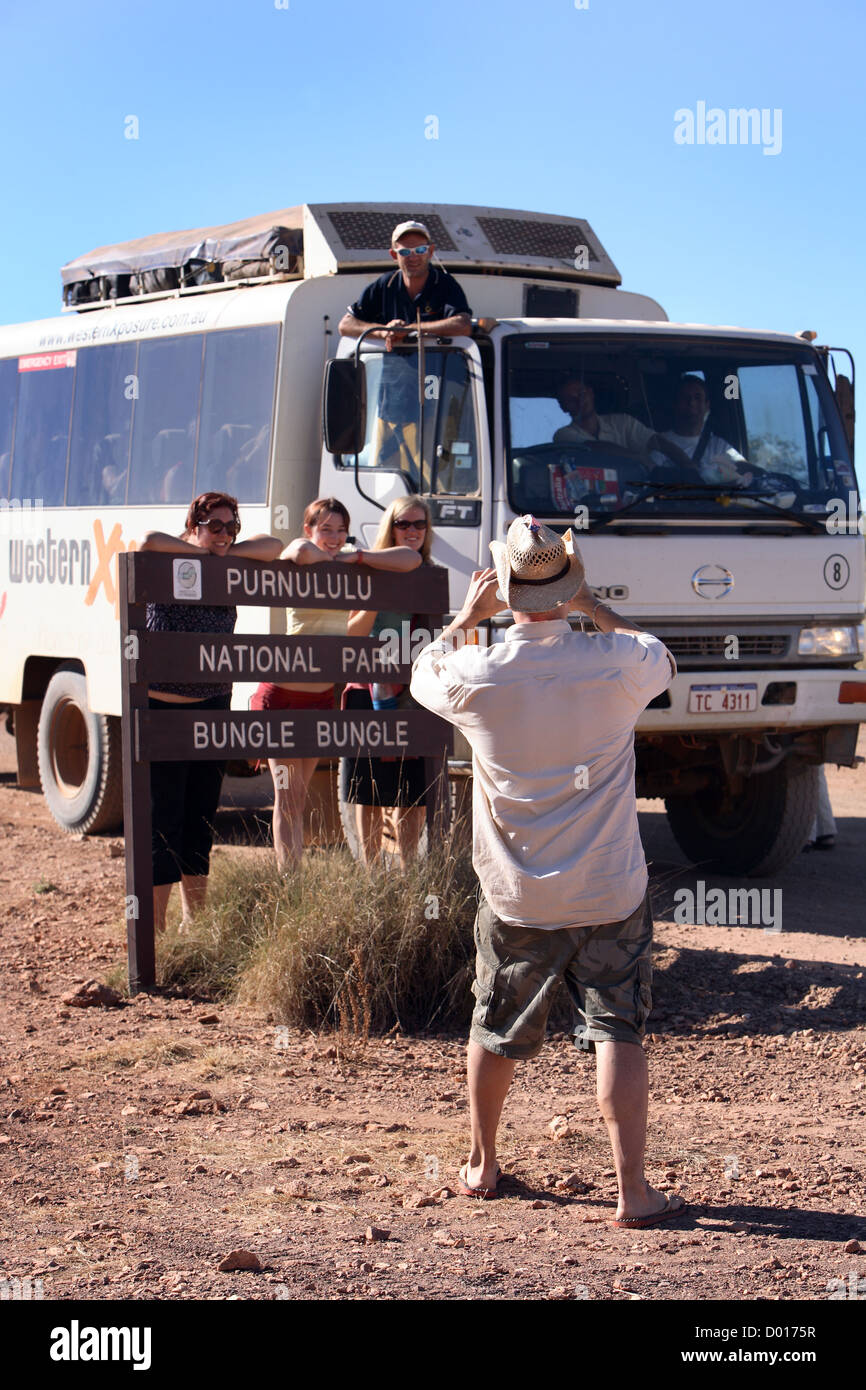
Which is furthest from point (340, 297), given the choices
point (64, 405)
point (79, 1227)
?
point (79, 1227)

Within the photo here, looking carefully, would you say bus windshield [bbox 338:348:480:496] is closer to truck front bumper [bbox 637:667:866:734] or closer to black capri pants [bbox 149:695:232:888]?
truck front bumper [bbox 637:667:866:734]

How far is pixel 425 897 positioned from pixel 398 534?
177cm

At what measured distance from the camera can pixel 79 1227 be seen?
3.77m

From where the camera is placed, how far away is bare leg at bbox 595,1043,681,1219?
3.72 metres

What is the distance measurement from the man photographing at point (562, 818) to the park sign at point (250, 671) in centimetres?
251

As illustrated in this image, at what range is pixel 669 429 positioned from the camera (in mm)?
7844

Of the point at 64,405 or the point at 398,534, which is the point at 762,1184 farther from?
the point at 64,405

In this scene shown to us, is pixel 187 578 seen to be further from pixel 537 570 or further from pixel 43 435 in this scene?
pixel 43 435

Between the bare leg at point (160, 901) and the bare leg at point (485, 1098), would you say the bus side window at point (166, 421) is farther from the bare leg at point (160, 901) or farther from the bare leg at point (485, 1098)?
the bare leg at point (485, 1098)

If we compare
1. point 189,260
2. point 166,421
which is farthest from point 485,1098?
point 189,260

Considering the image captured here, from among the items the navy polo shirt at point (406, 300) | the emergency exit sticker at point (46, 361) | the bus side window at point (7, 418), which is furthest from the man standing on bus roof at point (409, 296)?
the bus side window at point (7, 418)

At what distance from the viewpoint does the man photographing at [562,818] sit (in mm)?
3672

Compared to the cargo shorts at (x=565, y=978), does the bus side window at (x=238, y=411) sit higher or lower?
higher

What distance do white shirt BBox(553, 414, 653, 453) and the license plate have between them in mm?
1236
